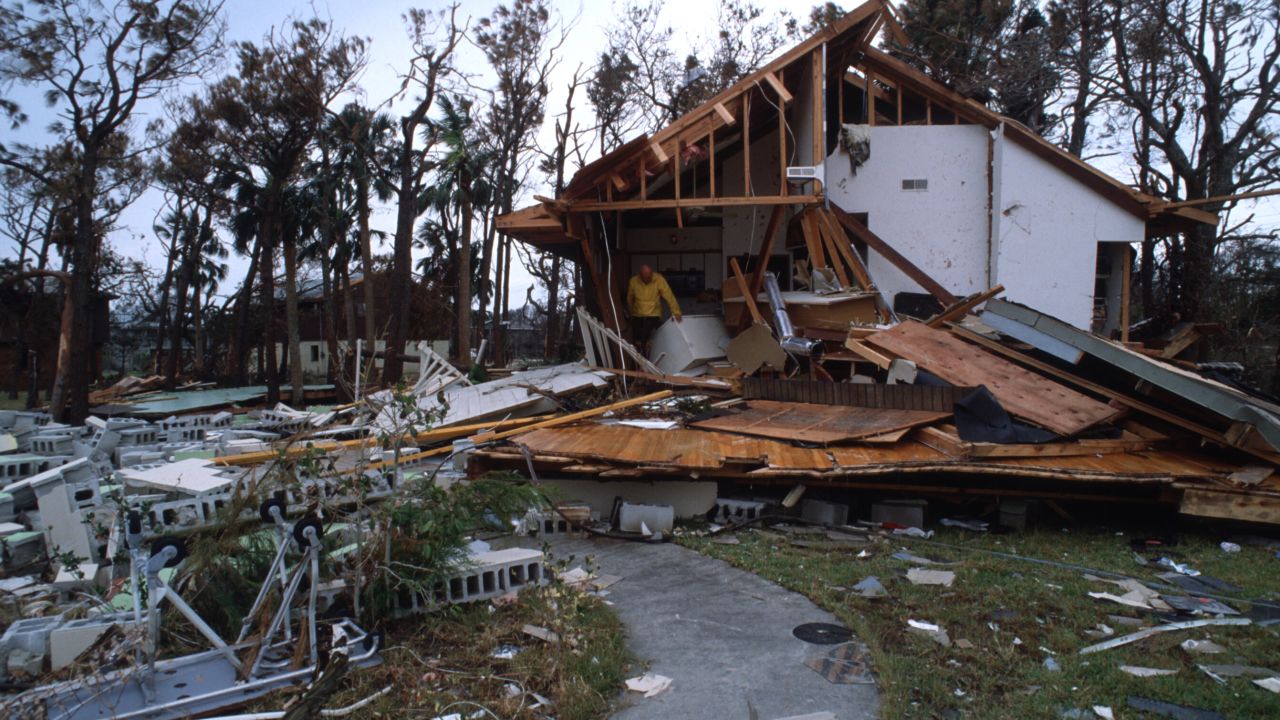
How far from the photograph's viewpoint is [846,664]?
4.05 m

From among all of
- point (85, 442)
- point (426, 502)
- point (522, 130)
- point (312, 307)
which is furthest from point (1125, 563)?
point (312, 307)

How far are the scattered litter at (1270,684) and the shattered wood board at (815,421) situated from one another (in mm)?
3979

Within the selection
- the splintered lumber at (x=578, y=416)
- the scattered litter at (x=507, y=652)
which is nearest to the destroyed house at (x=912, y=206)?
the splintered lumber at (x=578, y=416)

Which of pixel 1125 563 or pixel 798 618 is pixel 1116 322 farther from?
pixel 798 618

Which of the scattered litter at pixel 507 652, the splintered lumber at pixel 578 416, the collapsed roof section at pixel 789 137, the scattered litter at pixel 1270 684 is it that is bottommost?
the scattered litter at pixel 507 652

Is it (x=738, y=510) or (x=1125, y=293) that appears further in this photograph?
(x=1125, y=293)

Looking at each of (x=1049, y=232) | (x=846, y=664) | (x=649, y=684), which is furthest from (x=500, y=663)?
(x=1049, y=232)

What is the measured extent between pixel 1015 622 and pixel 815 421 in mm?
3905

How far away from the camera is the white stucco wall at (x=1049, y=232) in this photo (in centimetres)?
1345

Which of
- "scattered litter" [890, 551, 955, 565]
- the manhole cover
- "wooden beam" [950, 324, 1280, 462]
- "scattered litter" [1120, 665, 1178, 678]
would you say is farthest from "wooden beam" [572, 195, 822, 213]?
"scattered litter" [1120, 665, 1178, 678]

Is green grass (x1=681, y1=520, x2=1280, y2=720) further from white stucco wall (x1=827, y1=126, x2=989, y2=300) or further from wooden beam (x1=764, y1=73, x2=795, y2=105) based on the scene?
white stucco wall (x1=827, y1=126, x2=989, y2=300)

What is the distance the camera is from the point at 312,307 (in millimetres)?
42188

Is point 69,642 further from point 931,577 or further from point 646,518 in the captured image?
point 931,577

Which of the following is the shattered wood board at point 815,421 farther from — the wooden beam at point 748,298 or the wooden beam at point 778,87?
the wooden beam at point 778,87
